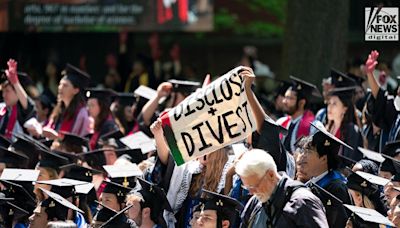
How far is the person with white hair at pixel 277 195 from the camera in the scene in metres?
7.68

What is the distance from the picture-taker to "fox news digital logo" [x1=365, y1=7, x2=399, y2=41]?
10656 millimetres

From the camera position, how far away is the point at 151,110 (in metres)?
13.8

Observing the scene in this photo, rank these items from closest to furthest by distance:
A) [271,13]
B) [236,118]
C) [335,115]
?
[236,118]
[335,115]
[271,13]

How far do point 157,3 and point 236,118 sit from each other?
1016cm

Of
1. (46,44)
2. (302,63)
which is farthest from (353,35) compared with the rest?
(302,63)

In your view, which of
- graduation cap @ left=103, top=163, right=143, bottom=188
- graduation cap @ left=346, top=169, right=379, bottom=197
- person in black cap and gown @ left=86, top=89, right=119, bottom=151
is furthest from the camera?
person in black cap and gown @ left=86, top=89, right=119, bottom=151

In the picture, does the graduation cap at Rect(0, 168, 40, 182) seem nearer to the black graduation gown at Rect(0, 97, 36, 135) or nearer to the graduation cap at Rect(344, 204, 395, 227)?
the graduation cap at Rect(344, 204, 395, 227)

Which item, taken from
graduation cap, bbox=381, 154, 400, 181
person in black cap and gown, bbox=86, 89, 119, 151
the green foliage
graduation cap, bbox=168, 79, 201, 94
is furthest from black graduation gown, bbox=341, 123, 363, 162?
the green foliage

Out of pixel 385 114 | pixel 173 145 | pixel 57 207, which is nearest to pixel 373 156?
pixel 385 114

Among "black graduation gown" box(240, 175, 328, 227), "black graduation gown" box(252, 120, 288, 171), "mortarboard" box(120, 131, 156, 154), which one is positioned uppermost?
"black graduation gown" box(252, 120, 288, 171)

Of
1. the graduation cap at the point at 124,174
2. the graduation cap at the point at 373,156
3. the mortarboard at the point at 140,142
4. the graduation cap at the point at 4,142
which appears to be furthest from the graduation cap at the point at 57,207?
the graduation cap at the point at 4,142

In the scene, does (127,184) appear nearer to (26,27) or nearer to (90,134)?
(90,134)

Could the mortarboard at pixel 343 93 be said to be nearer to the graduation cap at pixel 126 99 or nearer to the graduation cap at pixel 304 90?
the graduation cap at pixel 304 90

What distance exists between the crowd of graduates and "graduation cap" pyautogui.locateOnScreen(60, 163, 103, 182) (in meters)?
0.01
